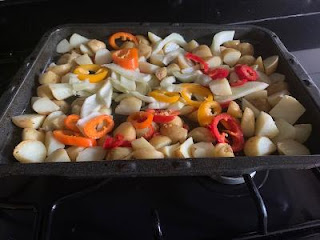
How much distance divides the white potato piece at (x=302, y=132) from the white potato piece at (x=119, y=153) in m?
0.35

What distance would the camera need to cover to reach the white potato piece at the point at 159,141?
0.78 meters

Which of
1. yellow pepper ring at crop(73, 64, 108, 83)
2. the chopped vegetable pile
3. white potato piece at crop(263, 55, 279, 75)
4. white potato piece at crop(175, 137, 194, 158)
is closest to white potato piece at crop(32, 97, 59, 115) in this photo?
the chopped vegetable pile

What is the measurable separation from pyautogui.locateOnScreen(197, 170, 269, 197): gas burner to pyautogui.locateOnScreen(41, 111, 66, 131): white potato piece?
0.35 meters

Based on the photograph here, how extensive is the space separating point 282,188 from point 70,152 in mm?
427

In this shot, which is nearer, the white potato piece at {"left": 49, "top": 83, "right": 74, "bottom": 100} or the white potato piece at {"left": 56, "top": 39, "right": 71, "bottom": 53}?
the white potato piece at {"left": 49, "top": 83, "right": 74, "bottom": 100}

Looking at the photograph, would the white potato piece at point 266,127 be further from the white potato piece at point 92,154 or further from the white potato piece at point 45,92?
the white potato piece at point 45,92

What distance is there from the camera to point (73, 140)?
0.79 meters

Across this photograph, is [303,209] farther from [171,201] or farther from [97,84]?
[97,84]

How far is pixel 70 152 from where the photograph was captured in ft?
2.56

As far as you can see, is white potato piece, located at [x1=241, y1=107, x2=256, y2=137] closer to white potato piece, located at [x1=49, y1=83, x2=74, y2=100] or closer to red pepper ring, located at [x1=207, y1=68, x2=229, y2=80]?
red pepper ring, located at [x1=207, y1=68, x2=229, y2=80]

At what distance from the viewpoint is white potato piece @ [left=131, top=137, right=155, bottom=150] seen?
30.1 inches

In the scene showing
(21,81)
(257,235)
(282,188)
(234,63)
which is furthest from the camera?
(234,63)

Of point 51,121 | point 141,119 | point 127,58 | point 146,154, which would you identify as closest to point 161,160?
point 146,154

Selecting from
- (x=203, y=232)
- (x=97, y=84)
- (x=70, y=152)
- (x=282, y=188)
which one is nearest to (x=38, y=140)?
(x=70, y=152)
